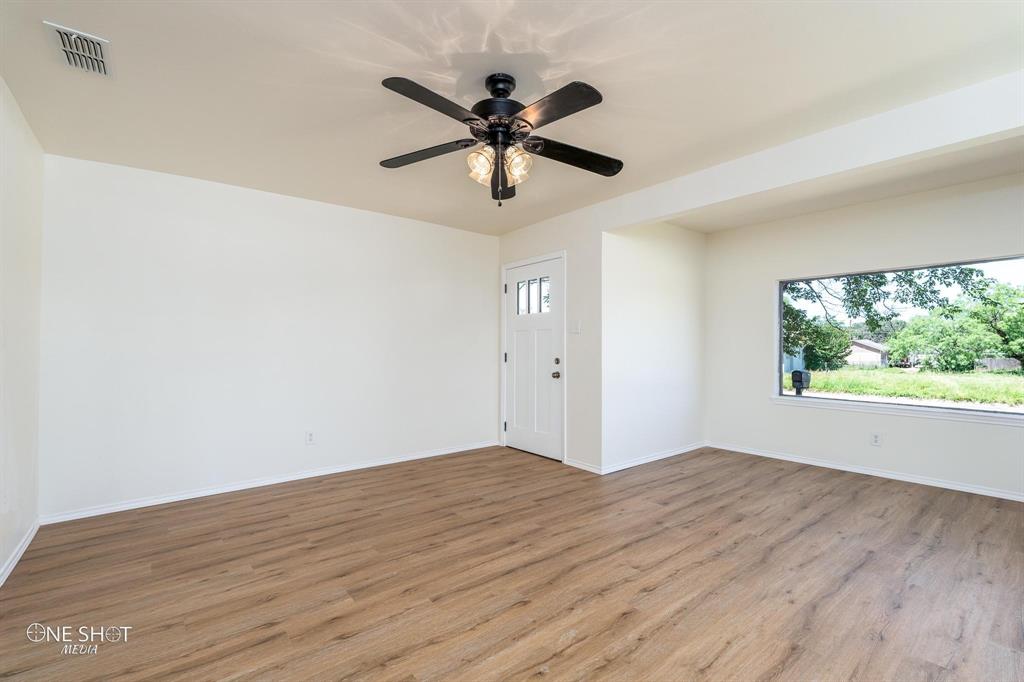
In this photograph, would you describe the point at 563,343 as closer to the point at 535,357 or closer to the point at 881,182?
the point at 535,357

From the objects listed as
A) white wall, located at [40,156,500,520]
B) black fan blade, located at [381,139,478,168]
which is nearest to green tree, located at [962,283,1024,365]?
black fan blade, located at [381,139,478,168]

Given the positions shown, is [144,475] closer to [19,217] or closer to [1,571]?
[1,571]

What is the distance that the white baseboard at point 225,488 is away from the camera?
3.31 m

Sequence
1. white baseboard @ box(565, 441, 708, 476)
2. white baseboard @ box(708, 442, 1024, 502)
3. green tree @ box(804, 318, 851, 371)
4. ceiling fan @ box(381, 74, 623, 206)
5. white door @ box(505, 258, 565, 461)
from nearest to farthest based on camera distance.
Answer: ceiling fan @ box(381, 74, 623, 206) → white baseboard @ box(708, 442, 1024, 502) → white baseboard @ box(565, 441, 708, 476) → green tree @ box(804, 318, 851, 371) → white door @ box(505, 258, 565, 461)

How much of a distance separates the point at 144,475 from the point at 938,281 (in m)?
6.87

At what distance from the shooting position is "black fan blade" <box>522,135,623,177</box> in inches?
93.8

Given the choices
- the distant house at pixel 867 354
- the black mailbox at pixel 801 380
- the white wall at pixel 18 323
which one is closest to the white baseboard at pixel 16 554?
the white wall at pixel 18 323

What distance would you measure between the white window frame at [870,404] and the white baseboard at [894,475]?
531 millimetres

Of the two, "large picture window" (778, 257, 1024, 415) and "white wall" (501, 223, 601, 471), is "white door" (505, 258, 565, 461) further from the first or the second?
"large picture window" (778, 257, 1024, 415)

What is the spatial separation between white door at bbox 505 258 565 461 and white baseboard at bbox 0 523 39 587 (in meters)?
4.03

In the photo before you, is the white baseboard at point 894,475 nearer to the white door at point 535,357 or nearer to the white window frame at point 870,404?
the white window frame at point 870,404

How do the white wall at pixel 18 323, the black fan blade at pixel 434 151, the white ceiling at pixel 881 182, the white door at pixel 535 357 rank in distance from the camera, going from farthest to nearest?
1. the white door at pixel 535 357
2. the white ceiling at pixel 881 182
3. the white wall at pixel 18 323
4. the black fan blade at pixel 434 151

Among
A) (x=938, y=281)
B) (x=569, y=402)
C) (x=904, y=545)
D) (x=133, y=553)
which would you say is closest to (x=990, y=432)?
(x=938, y=281)

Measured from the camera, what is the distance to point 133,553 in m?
2.78
